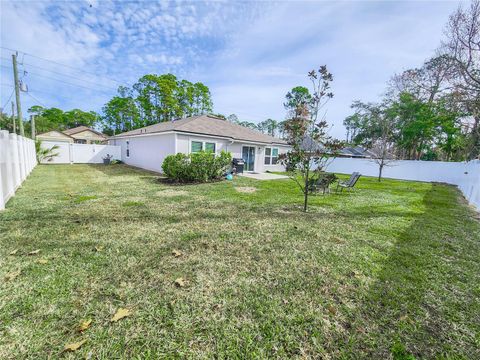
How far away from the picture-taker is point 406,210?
6969 millimetres

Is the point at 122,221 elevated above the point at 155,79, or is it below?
below

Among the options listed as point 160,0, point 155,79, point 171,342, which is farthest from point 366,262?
point 155,79

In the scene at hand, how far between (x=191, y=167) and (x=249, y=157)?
703 cm

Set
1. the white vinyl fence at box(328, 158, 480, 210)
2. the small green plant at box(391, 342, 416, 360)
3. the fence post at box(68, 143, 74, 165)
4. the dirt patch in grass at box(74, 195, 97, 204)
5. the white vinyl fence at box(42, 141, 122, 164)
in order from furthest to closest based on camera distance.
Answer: the fence post at box(68, 143, 74, 165), the white vinyl fence at box(42, 141, 122, 164), the white vinyl fence at box(328, 158, 480, 210), the dirt patch in grass at box(74, 195, 97, 204), the small green plant at box(391, 342, 416, 360)

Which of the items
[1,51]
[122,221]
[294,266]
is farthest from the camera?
[1,51]

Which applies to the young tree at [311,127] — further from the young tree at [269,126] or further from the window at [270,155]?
the young tree at [269,126]

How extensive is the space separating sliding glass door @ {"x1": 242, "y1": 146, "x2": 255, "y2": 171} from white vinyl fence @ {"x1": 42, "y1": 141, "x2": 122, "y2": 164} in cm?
1267

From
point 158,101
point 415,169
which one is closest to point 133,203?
point 415,169

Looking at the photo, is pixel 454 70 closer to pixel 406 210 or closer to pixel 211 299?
pixel 406 210

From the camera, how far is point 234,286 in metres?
2.64

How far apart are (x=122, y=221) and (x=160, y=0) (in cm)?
890

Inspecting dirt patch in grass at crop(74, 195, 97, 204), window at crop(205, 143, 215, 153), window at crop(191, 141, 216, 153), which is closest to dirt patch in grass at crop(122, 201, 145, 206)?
dirt patch in grass at crop(74, 195, 97, 204)

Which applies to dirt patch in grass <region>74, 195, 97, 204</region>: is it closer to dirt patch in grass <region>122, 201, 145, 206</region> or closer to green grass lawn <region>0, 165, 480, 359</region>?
green grass lawn <region>0, 165, 480, 359</region>

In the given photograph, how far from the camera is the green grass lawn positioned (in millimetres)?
1858
